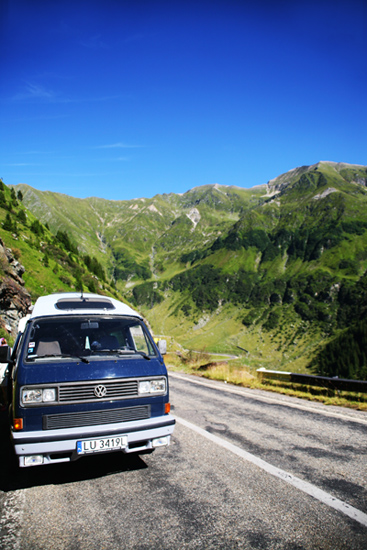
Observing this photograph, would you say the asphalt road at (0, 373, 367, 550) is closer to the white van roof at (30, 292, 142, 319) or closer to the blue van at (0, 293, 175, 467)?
the blue van at (0, 293, 175, 467)

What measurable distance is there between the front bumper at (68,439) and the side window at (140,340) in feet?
4.56

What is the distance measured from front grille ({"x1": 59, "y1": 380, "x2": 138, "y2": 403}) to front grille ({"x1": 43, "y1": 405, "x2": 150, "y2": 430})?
0.60 ft

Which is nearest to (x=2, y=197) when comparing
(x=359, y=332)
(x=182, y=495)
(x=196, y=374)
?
(x=196, y=374)

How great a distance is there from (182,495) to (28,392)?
2431 mm

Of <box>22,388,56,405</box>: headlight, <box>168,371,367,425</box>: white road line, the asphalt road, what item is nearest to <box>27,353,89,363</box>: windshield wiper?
<box>22,388,56,405</box>: headlight

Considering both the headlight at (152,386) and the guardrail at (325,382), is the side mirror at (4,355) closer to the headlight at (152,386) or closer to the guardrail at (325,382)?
the headlight at (152,386)

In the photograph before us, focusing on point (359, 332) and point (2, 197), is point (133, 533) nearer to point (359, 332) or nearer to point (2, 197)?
point (2, 197)

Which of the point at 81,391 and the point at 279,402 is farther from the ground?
the point at 81,391

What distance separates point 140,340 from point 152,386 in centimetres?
121

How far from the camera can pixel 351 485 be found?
4520mm

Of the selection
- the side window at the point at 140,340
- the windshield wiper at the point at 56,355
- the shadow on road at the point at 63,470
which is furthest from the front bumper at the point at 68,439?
the side window at the point at 140,340

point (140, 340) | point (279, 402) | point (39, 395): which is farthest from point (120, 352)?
point (279, 402)

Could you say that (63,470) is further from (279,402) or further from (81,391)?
(279,402)

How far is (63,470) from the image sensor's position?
5250 mm
